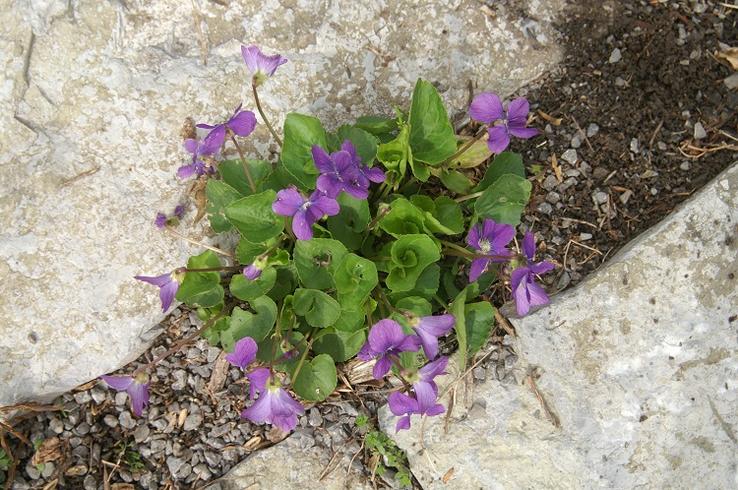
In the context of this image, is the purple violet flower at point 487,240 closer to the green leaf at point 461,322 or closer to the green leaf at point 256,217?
the green leaf at point 461,322

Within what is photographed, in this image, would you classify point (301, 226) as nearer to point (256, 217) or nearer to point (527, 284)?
point (256, 217)

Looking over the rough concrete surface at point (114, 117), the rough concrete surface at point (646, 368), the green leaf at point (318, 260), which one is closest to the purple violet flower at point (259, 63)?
the rough concrete surface at point (114, 117)

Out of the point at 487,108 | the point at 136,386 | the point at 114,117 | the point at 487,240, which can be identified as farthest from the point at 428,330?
the point at 114,117

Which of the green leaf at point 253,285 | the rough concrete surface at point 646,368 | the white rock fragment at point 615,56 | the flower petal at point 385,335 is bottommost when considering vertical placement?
the rough concrete surface at point 646,368

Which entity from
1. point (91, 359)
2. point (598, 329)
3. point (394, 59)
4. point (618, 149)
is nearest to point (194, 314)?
point (91, 359)

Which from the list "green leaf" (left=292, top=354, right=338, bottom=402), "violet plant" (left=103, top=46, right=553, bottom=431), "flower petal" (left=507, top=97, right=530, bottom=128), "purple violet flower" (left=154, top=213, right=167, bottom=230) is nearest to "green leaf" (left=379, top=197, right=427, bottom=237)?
"violet plant" (left=103, top=46, right=553, bottom=431)

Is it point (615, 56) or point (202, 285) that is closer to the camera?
point (202, 285)
